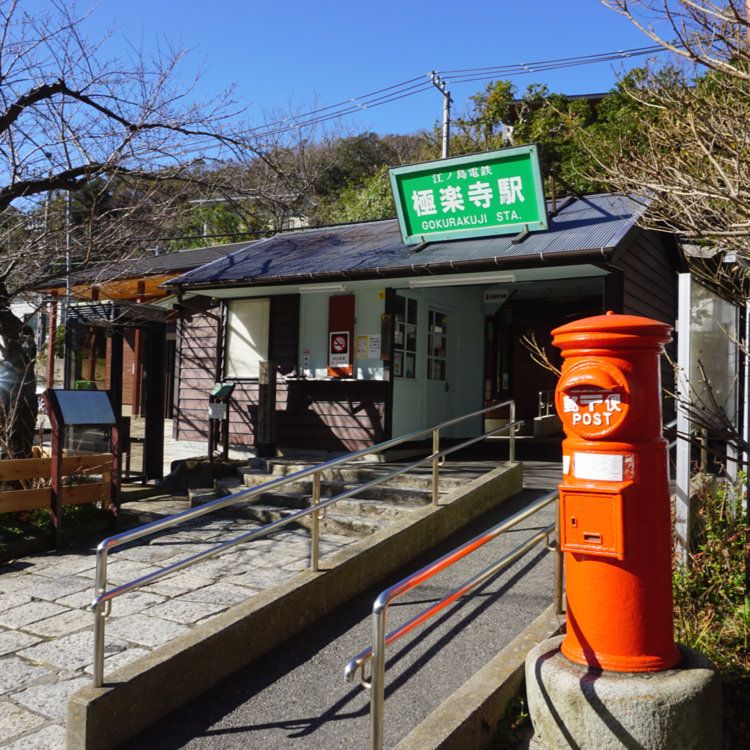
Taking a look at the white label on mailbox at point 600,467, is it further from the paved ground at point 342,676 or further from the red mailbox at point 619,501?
the paved ground at point 342,676

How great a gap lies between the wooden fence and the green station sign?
4873 millimetres

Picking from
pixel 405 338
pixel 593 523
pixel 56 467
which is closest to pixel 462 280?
pixel 405 338

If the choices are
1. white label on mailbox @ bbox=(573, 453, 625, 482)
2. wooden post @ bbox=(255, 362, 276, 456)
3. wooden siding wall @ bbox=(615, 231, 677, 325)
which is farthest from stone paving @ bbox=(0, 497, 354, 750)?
wooden siding wall @ bbox=(615, 231, 677, 325)

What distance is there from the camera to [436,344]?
10.6 m

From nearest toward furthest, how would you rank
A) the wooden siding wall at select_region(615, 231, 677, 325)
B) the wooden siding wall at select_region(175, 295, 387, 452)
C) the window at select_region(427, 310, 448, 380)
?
the wooden siding wall at select_region(615, 231, 677, 325) → the wooden siding wall at select_region(175, 295, 387, 452) → the window at select_region(427, 310, 448, 380)

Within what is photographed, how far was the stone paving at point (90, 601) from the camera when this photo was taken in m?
3.73

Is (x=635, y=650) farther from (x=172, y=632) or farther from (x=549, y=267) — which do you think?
(x=549, y=267)

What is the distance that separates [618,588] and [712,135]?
253 centimetres

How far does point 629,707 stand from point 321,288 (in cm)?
769

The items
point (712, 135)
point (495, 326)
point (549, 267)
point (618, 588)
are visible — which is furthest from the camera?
point (495, 326)

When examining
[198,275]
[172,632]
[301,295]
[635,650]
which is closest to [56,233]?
[198,275]

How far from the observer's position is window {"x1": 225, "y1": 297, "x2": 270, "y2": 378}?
10680 mm

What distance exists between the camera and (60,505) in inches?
267

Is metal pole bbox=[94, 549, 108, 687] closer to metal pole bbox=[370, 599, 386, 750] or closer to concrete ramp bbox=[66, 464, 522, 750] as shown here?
concrete ramp bbox=[66, 464, 522, 750]
